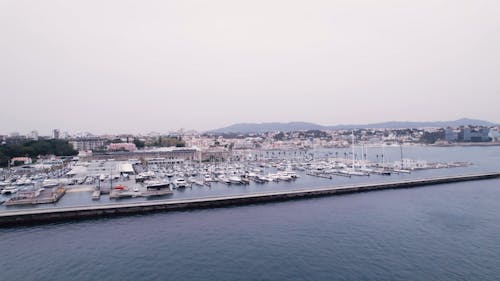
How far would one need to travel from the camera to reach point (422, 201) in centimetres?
1055

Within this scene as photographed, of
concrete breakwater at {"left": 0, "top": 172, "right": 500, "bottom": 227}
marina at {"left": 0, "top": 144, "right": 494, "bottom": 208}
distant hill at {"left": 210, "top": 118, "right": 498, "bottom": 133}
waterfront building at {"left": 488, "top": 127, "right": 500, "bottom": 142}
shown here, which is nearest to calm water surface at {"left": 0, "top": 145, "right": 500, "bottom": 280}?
concrete breakwater at {"left": 0, "top": 172, "right": 500, "bottom": 227}

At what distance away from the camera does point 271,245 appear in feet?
21.4

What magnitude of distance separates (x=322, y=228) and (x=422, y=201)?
17.1ft

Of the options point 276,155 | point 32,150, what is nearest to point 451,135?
point 276,155

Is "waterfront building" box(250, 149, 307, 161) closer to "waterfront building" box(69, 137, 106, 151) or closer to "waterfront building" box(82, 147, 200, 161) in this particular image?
"waterfront building" box(82, 147, 200, 161)

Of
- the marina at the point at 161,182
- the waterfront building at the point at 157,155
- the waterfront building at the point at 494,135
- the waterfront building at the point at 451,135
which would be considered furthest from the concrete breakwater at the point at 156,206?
the waterfront building at the point at 494,135

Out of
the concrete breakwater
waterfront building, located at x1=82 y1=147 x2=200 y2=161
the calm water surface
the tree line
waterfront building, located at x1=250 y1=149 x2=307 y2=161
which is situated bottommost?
the calm water surface

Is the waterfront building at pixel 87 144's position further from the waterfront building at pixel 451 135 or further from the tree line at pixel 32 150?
the waterfront building at pixel 451 135

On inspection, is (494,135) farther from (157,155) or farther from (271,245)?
(271,245)

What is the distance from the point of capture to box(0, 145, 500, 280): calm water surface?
534 centimetres

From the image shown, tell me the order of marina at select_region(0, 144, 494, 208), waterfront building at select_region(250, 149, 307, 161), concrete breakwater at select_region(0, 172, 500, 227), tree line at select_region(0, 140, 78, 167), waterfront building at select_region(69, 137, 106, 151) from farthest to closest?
waterfront building at select_region(69, 137, 106, 151) < waterfront building at select_region(250, 149, 307, 161) < tree line at select_region(0, 140, 78, 167) < marina at select_region(0, 144, 494, 208) < concrete breakwater at select_region(0, 172, 500, 227)

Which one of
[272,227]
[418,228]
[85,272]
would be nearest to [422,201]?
[418,228]

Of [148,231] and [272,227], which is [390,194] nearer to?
[272,227]

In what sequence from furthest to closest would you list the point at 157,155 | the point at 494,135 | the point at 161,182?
the point at 494,135 → the point at 157,155 → the point at 161,182
